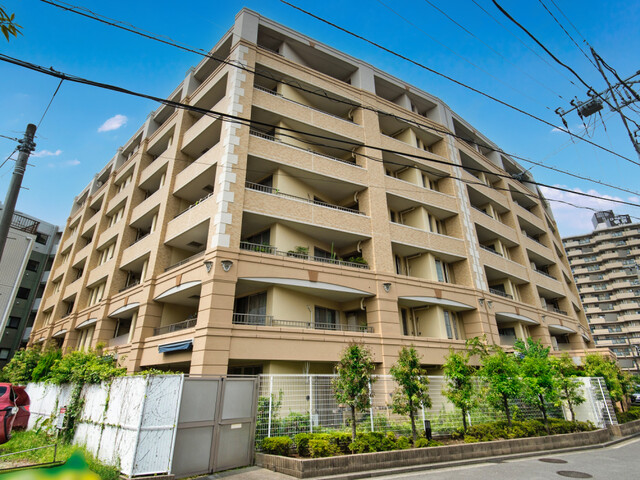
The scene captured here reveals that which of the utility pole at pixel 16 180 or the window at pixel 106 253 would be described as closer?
the utility pole at pixel 16 180

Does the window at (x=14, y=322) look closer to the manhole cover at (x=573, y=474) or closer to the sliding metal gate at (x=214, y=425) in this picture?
the sliding metal gate at (x=214, y=425)

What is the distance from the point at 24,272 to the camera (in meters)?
39.3

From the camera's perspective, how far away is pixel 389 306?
750 inches

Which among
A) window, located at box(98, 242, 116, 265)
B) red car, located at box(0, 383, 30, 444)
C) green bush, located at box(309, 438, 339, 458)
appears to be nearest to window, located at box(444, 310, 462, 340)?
green bush, located at box(309, 438, 339, 458)

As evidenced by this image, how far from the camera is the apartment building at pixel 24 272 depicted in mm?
31191

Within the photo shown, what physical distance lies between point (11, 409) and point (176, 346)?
576 centimetres

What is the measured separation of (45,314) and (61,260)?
618cm

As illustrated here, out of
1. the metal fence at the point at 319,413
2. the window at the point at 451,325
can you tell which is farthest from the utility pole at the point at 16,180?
the window at the point at 451,325

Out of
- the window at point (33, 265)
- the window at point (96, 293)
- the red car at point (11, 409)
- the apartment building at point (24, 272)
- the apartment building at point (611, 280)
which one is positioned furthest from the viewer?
the apartment building at point (611, 280)

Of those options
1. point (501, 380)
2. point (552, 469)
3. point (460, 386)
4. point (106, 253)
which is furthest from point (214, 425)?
point (106, 253)

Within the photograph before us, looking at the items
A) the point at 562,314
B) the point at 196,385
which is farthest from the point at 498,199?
the point at 196,385

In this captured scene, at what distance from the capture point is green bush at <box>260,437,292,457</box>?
983 cm

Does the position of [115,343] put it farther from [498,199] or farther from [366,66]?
[498,199]

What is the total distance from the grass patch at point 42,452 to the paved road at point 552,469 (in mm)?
6467
